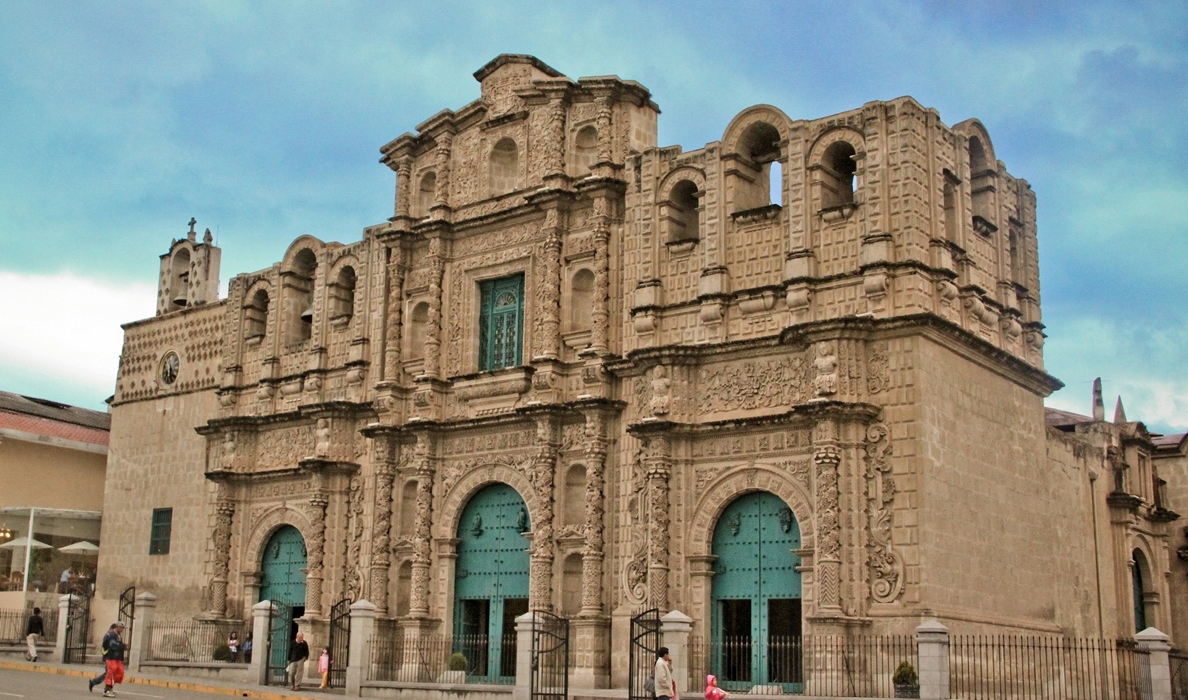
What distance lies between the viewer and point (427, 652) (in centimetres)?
2623

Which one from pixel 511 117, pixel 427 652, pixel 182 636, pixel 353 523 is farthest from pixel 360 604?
pixel 511 117

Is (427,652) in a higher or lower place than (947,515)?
lower

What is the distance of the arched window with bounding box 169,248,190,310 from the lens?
35.9 metres

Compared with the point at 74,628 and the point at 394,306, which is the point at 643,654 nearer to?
the point at 394,306

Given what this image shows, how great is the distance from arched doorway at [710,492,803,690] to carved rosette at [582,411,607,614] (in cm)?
238

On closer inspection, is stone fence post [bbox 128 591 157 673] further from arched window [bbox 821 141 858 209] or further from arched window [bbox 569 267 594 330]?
arched window [bbox 821 141 858 209]

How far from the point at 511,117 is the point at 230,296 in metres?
9.88

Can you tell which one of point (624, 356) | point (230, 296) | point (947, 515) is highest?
point (230, 296)

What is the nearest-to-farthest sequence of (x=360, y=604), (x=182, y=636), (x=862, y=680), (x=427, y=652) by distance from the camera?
(x=862, y=680)
(x=360, y=604)
(x=427, y=652)
(x=182, y=636)

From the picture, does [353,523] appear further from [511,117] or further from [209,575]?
[511,117]

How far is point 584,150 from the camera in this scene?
89.1ft

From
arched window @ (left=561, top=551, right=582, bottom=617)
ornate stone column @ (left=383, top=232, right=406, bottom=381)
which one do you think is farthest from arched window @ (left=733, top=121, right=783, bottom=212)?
ornate stone column @ (left=383, top=232, right=406, bottom=381)

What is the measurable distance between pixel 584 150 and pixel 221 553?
13.0 meters

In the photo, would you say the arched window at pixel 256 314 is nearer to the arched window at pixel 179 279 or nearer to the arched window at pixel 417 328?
the arched window at pixel 179 279
